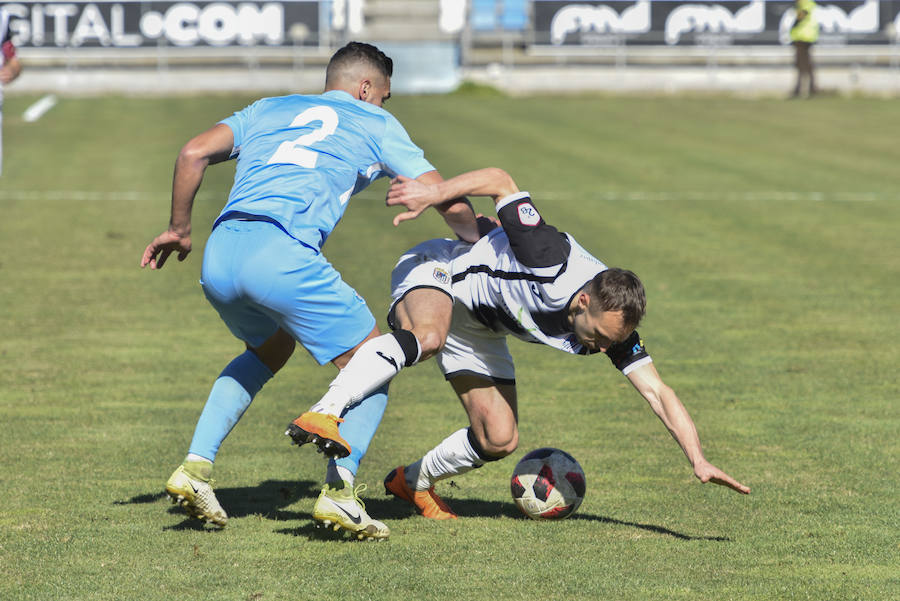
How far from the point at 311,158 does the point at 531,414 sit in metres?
3.41

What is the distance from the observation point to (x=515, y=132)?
25375mm

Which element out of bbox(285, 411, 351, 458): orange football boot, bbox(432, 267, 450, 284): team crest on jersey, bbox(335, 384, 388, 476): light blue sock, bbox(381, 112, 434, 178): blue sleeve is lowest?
bbox(335, 384, 388, 476): light blue sock

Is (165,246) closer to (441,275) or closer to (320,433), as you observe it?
(441,275)

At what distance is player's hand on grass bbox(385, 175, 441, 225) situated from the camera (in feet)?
19.0

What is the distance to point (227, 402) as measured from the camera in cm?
621

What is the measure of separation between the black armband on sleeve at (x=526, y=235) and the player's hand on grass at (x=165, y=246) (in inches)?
60.3

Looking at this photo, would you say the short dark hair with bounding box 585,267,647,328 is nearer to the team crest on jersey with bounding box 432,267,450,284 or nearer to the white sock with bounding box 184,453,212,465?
the team crest on jersey with bounding box 432,267,450,284

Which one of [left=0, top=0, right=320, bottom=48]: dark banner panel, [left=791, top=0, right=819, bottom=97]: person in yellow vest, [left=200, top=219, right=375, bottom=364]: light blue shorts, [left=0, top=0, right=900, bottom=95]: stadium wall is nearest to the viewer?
[left=200, top=219, right=375, bottom=364]: light blue shorts

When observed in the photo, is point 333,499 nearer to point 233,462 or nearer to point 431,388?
point 233,462

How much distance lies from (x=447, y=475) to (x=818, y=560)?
1866 millimetres

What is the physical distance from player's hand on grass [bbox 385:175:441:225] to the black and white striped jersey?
0.34 m

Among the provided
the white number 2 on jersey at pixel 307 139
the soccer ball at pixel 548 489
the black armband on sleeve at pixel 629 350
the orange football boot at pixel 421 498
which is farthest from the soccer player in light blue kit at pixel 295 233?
the black armband on sleeve at pixel 629 350

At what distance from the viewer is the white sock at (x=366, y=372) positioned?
5.61m

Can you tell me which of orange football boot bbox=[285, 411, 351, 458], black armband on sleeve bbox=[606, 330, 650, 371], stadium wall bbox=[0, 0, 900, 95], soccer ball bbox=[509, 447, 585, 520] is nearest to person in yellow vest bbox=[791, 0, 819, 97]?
stadium wall bbox=[0, 0, 900, 95]
